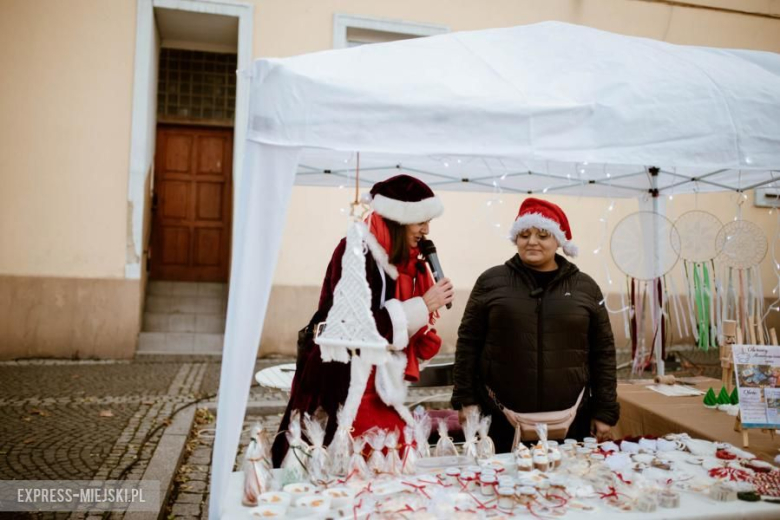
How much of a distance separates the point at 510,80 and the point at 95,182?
578 centimetres

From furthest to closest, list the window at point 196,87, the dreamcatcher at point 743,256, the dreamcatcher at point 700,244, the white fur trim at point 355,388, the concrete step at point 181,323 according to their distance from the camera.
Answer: the window at point 196,87 < the concrete step at point 181,323 < the dreamcatcher at point 700,244 < the dreamcatcher at point 743,256 < the white fur trim at point 355,388

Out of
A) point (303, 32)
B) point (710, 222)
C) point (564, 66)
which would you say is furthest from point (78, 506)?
point (303, 32)

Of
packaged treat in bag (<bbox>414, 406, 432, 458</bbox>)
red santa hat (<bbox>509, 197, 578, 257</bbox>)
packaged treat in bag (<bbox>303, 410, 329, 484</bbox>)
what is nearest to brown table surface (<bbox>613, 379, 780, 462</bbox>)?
red santa hat (<bbox>509, 197, 578, 257</bbox>)

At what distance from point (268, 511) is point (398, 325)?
30.3 inches

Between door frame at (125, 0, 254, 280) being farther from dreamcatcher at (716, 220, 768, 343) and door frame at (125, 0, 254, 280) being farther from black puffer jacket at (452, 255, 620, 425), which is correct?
dreamcatcher at (716, 220, 768, 343)

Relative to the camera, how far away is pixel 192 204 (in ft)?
26.7

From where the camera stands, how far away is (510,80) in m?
2.20

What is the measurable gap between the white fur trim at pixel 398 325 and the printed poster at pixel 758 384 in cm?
137

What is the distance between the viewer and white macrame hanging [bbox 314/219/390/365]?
6.63ft

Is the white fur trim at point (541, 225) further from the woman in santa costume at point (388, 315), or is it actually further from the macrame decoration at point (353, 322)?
the macrame decoration at point (353, 322)

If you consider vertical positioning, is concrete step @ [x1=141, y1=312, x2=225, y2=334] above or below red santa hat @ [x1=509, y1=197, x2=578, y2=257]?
below

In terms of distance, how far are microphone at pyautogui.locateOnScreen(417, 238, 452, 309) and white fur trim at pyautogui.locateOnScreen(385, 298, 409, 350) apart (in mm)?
214

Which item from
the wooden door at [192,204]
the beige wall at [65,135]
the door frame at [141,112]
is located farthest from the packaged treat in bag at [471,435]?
the wooden door at [192,204]

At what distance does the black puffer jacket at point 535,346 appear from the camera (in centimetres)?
251
